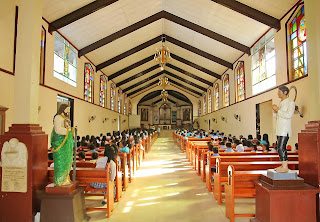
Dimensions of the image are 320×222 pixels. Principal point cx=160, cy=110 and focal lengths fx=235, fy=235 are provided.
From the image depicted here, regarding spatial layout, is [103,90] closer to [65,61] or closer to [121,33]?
[121,33]

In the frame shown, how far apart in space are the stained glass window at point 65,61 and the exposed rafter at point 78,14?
79cm

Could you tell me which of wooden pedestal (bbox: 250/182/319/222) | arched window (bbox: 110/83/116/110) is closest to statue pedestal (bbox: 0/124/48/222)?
wooden pedestal (bbox: 250/182/319/222)

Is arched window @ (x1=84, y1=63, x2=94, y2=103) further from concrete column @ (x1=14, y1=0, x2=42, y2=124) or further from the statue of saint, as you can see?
the statue of saint

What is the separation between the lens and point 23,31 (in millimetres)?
3791

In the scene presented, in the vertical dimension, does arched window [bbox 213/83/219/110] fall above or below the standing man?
above

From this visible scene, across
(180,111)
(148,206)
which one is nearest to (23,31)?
(148,206)

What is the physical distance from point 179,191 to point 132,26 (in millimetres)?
8643

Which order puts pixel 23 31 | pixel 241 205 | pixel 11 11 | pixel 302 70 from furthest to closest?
1. pixel 302 70
2. pixel 11 11
3. pixel 241 205
4. pixel 23 31

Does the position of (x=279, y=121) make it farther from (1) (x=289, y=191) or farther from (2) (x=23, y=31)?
(2) (x=23, y=31)

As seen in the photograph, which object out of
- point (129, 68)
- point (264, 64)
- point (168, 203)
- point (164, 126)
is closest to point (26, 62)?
point (168, 203)

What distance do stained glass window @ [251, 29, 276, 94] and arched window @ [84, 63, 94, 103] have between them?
28.4 feet

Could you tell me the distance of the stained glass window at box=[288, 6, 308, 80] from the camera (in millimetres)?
6996

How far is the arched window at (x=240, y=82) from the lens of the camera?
12797 mm

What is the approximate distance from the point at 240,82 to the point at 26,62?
11.8 m
